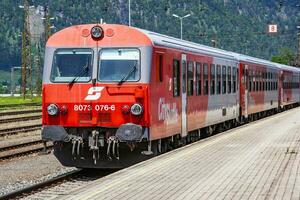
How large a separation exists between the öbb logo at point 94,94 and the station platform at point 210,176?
5.92 ft

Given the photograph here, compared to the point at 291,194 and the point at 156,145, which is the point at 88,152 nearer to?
the point at 156,145

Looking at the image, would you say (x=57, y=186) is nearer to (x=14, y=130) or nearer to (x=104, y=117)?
(x=104, y=117)

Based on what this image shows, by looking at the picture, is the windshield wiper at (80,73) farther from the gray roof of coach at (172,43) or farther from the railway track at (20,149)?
the railway track at (20,149)

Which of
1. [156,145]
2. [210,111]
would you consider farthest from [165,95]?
[210,111]

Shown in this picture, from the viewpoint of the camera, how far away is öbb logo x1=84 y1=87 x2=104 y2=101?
13422 millimetres

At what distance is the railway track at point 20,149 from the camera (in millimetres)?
17297

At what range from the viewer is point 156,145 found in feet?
47.8

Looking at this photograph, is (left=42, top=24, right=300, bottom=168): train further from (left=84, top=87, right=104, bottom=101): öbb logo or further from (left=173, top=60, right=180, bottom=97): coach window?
(left=173, top=60, right=180, bottom=97): coach window

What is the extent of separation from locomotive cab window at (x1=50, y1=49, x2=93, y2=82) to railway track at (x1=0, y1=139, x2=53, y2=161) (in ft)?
13.1

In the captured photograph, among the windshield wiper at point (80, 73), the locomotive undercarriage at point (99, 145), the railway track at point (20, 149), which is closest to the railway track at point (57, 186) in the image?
the locomotive undercarriage at point (99, 145)

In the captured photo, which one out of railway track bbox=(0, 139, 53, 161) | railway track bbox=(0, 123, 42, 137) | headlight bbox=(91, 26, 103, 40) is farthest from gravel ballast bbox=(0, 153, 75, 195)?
railway track bbox=(0, 123, 42, 137)

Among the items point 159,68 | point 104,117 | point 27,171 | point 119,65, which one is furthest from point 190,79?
point 27,171

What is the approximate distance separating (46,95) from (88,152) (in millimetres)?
1535

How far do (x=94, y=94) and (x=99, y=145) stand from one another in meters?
1.10
